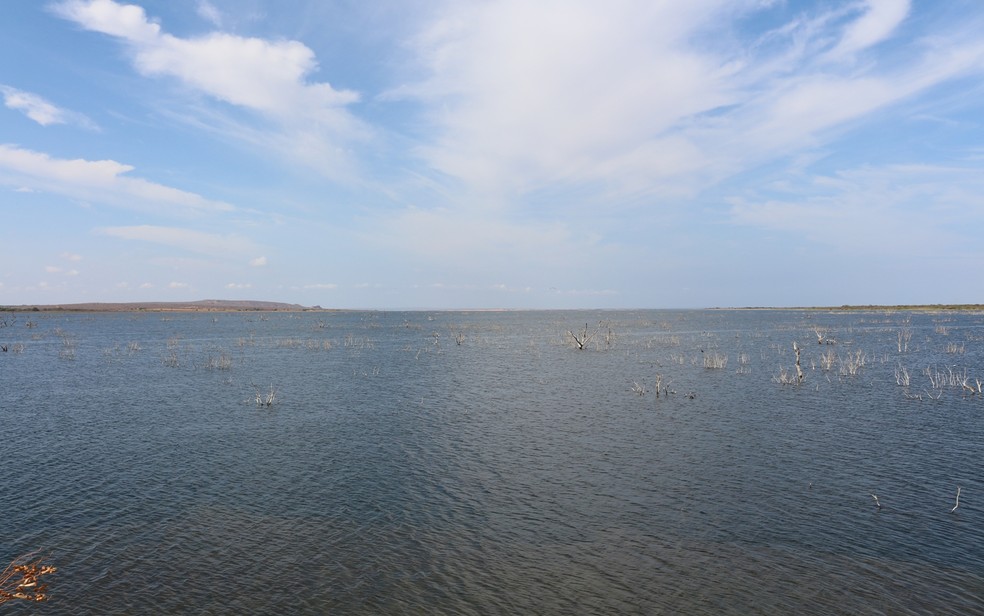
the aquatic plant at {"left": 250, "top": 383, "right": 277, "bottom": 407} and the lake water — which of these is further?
the aquatic plant at {"left": 250, "top": 383, "right": 277, "bottom": 407}

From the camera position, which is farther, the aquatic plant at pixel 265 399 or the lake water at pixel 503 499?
the aquatic plant at pixel 265 399

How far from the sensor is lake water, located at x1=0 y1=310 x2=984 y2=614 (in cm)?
983

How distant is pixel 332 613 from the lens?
9.16m

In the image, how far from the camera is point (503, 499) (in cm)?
1442

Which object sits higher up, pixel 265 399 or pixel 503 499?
pixel 265 399

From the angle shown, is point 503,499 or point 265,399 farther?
point 265,399

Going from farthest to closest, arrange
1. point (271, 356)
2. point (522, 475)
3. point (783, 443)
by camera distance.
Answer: point (271, 356), point (783, 443), point (522, 475)

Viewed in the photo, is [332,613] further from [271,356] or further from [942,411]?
[271,356]

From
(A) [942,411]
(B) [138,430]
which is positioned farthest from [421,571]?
(A) [942,411]

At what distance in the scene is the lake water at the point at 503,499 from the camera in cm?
983

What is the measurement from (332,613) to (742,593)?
7.19 meters

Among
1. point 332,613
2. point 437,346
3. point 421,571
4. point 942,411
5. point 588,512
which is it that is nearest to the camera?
point 332,613

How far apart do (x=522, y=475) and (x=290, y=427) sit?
1172cm

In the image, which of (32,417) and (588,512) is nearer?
(588,512)
